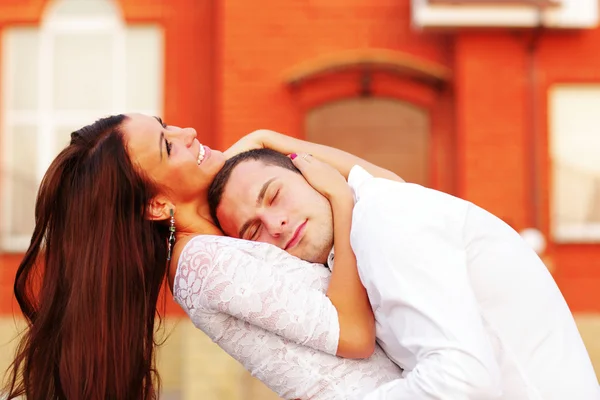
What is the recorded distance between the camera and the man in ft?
7.58

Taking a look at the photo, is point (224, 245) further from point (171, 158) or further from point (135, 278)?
point (171, 158)

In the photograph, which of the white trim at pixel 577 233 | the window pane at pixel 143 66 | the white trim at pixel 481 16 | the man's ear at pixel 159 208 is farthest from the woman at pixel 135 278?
the window pane at pixel 143 66

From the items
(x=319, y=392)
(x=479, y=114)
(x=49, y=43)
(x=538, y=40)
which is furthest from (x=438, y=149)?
(x=319, y=392)

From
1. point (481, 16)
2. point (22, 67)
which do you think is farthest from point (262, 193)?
point (22, 67)

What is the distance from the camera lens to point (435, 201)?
254cm

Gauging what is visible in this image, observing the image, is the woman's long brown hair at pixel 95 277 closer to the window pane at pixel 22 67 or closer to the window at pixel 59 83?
the window at pixel 59 83

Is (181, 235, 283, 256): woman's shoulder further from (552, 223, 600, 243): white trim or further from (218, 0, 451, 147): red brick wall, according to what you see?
(552, 223, 600, 243): white trim

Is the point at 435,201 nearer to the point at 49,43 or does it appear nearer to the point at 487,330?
the point at 487,330

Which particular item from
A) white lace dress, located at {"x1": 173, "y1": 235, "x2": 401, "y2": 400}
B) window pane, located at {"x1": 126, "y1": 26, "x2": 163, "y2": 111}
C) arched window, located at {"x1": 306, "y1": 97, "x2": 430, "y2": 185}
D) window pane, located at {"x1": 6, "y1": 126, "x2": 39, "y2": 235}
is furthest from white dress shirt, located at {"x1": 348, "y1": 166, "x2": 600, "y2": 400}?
window pane, located at {"x1": 6, "y1": 126, "x2": 39, "y2": 235}

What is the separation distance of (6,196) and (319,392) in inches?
360

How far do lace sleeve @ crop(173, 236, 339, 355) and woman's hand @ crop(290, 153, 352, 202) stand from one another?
26cm

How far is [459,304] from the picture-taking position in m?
2.34

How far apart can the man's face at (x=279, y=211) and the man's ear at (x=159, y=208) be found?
19 cm

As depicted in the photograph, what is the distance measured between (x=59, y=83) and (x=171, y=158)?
852 centimetres
